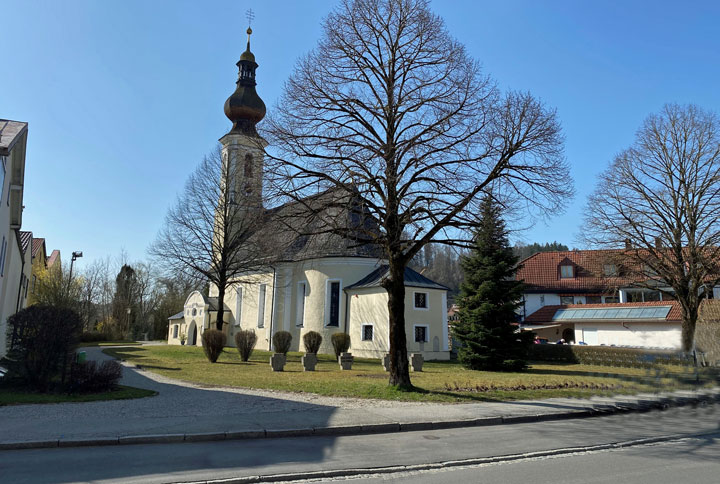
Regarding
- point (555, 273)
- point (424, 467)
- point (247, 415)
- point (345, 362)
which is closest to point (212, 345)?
point (345, 362)

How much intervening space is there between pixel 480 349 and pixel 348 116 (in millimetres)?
14423

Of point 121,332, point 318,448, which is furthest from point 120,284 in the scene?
point 318,448

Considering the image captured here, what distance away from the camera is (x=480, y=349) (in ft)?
78.1

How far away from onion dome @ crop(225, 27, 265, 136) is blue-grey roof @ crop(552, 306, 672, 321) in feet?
94.7

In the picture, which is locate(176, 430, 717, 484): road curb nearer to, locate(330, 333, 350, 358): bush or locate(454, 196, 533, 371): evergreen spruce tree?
locate(454, 196, 533, 371): evergreen spruce tree

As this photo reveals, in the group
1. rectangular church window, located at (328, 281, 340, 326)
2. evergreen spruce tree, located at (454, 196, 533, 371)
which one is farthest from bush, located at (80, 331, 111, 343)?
evergreen spruce tree, located at (454, 196, 533, 371)

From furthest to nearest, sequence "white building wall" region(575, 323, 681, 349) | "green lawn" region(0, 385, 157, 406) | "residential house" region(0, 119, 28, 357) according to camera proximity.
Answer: "white building wall" region(575, 323, 681, 349) < "residential house" region(0, 119, 28, 357) < "green lawn" region(0, 385, 157, 406)

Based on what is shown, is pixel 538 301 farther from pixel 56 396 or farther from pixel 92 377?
pixel 56 396

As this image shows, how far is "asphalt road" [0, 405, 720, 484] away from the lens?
6250mm

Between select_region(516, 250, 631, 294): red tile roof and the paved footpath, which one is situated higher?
select_region(516, 250, 631, 294): red tile roof

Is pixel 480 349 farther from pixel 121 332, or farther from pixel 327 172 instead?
pixel 121 332

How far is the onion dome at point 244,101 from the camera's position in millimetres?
37531

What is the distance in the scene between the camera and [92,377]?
12.8m

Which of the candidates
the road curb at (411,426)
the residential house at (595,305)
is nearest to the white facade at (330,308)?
the residential house at (595,305)
